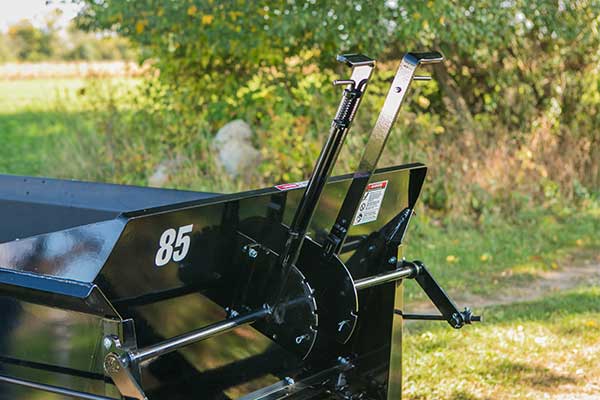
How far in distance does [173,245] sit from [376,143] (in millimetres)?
769

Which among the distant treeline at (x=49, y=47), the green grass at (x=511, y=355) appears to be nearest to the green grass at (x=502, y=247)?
the green grass at (x=511, y=355)

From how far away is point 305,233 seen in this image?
2639 mm

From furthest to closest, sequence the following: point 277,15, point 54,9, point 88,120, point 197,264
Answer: point 88,120, point 54,9, point 277,15, point 197,264

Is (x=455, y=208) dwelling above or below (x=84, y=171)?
below

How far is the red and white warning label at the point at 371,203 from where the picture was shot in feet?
9.69

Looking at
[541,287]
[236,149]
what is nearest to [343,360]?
[541,287]

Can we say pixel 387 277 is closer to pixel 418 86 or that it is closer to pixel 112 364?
pixel 112 364

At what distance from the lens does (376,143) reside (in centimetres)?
276

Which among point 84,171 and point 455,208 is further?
point 84,171

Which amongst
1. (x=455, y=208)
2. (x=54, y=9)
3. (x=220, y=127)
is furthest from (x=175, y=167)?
(x=455, y=208)

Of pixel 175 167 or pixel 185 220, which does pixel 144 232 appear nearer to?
pixel 185 220

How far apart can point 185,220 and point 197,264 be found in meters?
0.19

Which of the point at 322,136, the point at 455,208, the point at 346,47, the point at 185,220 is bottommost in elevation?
the point at 455,208

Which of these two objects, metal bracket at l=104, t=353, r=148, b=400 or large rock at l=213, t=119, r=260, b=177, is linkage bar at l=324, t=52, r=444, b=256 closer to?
metal bracket at l=104, t=353, r=148, b=400
